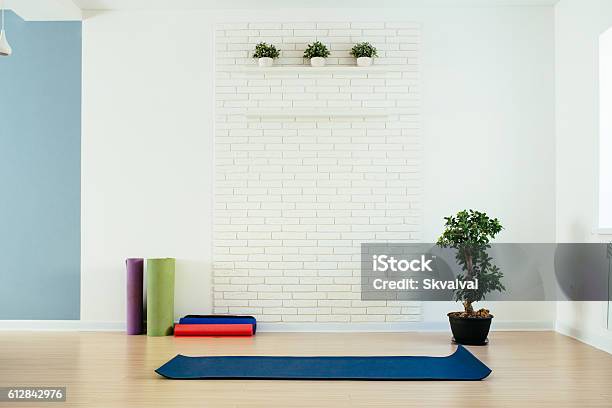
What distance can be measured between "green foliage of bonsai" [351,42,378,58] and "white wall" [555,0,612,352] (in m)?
1.77

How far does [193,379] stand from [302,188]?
2.68m

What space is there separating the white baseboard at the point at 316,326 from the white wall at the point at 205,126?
8cm

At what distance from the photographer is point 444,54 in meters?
6.62

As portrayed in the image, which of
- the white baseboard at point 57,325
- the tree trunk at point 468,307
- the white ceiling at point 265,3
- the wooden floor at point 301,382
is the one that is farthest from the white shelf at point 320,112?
the white baseboard at point 57,325

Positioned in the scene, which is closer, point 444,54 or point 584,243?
point 584,243

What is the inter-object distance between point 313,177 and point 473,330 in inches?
80.6

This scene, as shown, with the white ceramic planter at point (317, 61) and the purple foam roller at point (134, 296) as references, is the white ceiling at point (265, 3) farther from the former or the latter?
the purple foam roller at point (134, 296)

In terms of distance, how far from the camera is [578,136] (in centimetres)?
601

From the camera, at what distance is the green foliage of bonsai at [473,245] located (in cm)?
586

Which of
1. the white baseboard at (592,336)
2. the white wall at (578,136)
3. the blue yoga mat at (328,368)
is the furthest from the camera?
the white wall at (578,136)

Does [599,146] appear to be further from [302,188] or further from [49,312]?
[49,312]

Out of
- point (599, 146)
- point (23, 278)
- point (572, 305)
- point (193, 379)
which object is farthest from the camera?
point (23, 278)

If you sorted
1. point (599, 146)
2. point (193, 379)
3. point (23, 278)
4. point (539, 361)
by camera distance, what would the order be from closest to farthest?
1. point (193, 379)
2. point (539, 361)
3. point (599, 146)
4. point (23, 278)

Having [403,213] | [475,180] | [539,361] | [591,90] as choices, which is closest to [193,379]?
[539,361]
